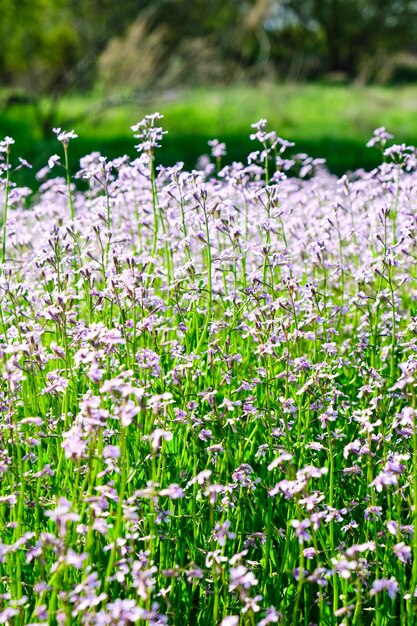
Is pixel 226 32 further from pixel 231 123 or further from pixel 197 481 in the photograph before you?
pixel 197 481

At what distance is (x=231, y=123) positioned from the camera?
15508mm

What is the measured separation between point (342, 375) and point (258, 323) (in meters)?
1.21

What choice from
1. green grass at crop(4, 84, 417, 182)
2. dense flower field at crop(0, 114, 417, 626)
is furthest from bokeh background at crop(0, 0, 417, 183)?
dense flower field at crop(0, 114, 417, 626)

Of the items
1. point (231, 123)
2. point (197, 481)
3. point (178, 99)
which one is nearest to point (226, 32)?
point (178, 99)

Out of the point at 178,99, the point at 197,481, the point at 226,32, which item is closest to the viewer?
the point at 197,481

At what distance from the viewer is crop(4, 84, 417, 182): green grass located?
13109 mm

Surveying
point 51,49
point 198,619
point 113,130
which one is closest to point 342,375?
point 198,619

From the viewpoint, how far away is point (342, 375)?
12.7 ft

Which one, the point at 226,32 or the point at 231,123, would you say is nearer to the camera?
the point at 231,123

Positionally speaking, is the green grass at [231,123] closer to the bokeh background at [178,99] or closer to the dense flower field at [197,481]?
the bokeh background at [178,99]

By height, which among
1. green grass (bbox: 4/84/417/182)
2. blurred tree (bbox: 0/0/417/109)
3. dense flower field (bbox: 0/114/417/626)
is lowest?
dense flower field (bbox: 0/114/417/626)

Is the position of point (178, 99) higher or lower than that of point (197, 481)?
higher

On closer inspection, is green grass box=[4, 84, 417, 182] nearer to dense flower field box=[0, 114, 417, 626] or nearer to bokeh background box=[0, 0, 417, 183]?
bokeh background box=[0, 0, 417, 183]

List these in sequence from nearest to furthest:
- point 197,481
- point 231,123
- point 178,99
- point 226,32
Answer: point 197,481, point 231,123, point 178,99, point 226,32
